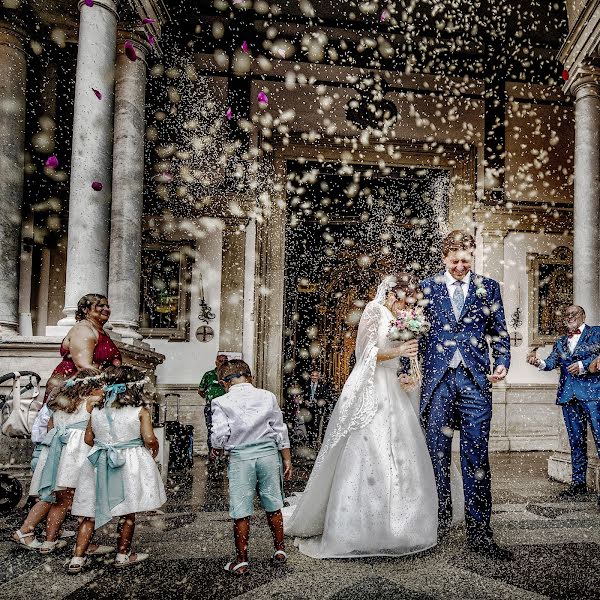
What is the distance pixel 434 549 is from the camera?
433 centimetres

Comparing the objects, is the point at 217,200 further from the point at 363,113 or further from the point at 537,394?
the point at 537,394

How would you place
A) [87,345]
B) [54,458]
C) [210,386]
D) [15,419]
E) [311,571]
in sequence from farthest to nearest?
1. [210,386]
2. [15,419]
3. [87,345]
4. [54,458]
5. [311,571]

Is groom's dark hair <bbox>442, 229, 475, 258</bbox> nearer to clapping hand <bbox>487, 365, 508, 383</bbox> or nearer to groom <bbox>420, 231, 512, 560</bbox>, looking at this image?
groom <bbox>420, 231, 512, 560</bbox>

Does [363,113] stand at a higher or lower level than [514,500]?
higher

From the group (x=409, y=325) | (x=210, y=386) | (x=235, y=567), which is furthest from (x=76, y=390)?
(x=210, y=386)

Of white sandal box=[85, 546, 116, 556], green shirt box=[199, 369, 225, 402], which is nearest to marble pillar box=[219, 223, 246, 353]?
green shirt box=[199, 369, 225, 402]

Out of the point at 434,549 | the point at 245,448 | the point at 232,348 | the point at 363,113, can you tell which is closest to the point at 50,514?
the point at 245,448

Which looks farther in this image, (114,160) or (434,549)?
(114,160)

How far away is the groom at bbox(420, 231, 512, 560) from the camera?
4336mm

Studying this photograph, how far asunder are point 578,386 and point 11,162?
25.3ft

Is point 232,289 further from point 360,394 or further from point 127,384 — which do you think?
point 127,384

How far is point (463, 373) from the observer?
4.47 meters

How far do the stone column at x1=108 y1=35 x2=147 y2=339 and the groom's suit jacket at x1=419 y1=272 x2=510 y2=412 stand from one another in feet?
18.8

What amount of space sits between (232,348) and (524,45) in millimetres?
8767
